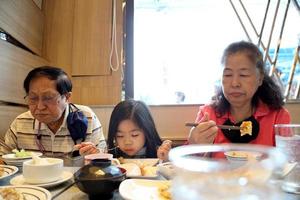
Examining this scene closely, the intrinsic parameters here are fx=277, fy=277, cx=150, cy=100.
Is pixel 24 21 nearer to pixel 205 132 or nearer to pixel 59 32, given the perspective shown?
pixel 59 32

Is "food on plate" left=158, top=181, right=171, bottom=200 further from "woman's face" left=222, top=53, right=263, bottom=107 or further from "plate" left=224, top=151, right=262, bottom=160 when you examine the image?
"woman's face" left=222, top=53, right=263, bottom=107

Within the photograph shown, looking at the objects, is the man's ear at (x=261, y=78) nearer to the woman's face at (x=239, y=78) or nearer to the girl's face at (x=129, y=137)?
the woman's face at (x=239, y=78)

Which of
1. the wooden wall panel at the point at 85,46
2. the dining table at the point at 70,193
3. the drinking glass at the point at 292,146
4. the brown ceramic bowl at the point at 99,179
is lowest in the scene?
the dining table at the point at 70,193

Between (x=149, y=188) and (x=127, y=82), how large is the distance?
1825 mm

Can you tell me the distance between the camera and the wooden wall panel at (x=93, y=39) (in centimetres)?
240

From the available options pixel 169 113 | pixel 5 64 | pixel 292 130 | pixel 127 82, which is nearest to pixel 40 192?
pixel 292 130

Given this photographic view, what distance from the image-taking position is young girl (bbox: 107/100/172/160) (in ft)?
4.49

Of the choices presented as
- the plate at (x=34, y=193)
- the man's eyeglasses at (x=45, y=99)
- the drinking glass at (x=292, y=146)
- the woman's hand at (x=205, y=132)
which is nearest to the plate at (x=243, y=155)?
the drinking glass at (x=292, y=146)

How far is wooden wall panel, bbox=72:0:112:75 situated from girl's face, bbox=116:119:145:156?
1095 millimetres

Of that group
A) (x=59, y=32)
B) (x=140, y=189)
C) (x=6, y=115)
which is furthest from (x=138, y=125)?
(x=59, y=32)

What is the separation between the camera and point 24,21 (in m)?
2.11

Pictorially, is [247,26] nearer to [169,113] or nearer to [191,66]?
[191,66]

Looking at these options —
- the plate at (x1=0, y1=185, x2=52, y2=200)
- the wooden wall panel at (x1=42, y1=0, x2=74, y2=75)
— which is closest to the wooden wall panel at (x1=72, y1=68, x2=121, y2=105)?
the wooden wall panel at (x1=42, y1=0, x2=74, y2=75)

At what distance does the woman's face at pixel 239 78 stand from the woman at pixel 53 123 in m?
0.74
